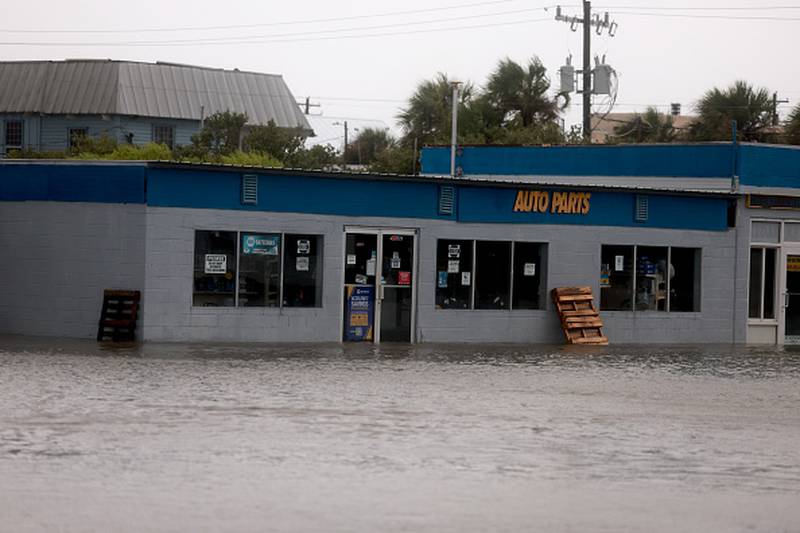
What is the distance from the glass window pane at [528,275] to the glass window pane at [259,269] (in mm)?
5554

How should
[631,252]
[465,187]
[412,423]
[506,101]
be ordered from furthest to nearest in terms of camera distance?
1. [506,101]
2. [631,252]
3. [465,187]
4. [412,423]

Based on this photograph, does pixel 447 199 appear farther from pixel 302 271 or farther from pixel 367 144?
pixel 367 144

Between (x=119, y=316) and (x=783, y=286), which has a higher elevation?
(x=783, y=286)

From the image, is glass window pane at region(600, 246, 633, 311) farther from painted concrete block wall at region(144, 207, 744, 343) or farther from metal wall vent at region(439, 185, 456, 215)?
metal wall vent at region(439, 185, 456, 215)

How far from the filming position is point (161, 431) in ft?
45.1

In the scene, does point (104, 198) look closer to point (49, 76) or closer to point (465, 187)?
point (465, 187)

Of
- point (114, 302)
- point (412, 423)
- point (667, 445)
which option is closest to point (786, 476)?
point (667, 445)

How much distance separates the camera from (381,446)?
13.3 meters

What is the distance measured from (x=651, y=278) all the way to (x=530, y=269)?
3.39 metres

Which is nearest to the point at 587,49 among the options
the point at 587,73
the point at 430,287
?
the point at 587,73

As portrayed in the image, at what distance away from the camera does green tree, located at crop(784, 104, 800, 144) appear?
55688mm

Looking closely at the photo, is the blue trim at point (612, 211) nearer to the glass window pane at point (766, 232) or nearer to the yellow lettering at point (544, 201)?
the yellow lettering at point (544, 201)

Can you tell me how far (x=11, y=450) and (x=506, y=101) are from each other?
180 ft

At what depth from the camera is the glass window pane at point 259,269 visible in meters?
26.0
